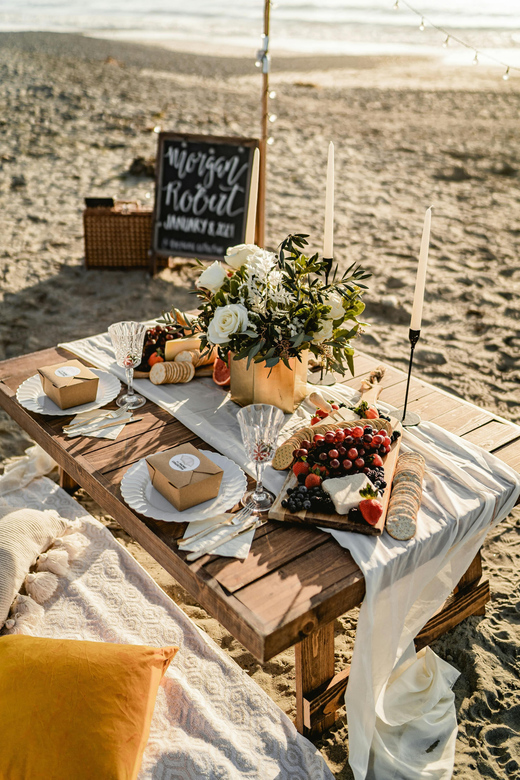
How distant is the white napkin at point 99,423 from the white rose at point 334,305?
699 mm

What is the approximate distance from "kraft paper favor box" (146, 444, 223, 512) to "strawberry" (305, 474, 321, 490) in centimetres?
22

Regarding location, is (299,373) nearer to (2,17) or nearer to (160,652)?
(160,652)

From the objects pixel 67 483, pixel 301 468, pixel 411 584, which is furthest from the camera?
pixel 67 483

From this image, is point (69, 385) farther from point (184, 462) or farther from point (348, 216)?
point (348, 216)

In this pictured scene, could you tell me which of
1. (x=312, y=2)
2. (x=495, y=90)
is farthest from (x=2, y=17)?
(x=495, y=90)

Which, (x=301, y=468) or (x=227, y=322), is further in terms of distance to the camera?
(x=227, y=322)

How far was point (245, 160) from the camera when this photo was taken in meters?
A: 4.32

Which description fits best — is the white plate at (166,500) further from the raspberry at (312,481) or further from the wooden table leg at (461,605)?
the wooden table leg at (461,605)

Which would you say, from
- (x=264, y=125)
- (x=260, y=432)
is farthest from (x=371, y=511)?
(x=264, y=125)

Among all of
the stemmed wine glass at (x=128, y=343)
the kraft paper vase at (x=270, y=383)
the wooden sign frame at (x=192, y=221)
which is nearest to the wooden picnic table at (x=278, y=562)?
the stemmed wine glass at (x=128, y=343)

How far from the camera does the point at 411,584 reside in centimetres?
152

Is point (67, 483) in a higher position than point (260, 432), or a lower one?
lower

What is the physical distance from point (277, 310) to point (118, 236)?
336 cm

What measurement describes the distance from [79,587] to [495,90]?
12.1 metres
